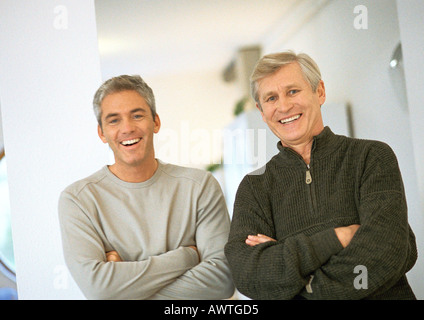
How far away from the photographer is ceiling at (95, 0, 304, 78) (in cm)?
204

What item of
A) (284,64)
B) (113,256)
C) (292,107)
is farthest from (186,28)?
(113,256)

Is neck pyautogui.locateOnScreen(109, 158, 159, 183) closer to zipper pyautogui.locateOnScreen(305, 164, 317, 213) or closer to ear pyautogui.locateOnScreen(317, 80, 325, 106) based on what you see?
zipper pyautogui.locateOnScreen(305, 164, 317, 213)

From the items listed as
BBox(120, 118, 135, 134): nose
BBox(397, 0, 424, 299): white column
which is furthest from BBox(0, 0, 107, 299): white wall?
BBox(397, 0, 424, 299): white column

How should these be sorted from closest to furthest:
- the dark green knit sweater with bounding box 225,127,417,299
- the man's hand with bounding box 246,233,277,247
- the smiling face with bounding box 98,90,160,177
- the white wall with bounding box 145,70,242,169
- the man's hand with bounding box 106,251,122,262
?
the dark green knit sweater with bounding box 225,127,417,299 < the man's hand with bounding box 246,233,277,247 < the man's hand with bounding box 106,251,122,262 < the smiling face with bounding box 98,90,160,177 < the white wall with bounding box 145,70,242,169

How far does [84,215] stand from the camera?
1796mm

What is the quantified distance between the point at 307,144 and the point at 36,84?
111 centimetres

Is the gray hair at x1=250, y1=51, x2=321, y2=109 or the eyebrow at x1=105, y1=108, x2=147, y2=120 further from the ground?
the gray hair at x1=250, y1=51, x2=321, y2=109

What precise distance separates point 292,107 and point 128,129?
604mm

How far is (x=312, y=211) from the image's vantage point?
1.71 meters

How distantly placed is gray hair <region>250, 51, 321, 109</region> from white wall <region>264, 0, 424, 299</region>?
11 centimetres

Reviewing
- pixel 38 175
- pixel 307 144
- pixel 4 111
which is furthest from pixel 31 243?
pixel 307 144

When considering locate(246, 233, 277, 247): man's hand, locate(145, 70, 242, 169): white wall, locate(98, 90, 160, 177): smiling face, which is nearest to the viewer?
locate(246, 233, 277, 247): man's hand

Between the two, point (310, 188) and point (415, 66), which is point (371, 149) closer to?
point (310, 188)
